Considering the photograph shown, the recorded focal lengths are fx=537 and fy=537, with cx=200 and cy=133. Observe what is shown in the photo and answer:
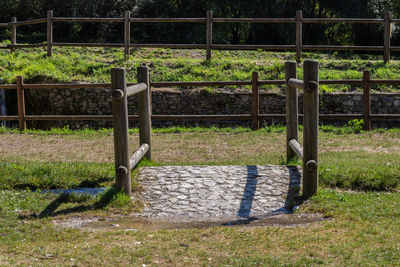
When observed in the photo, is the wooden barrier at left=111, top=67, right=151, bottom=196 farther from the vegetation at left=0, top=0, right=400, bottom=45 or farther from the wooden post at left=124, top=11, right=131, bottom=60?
Answer: the vegetation at left=0, top=0, right=400, bottom=45

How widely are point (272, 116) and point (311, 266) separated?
7.79 meters

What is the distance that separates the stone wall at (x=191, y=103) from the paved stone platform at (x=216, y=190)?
6.40 metres

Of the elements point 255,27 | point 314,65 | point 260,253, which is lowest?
point 260,253

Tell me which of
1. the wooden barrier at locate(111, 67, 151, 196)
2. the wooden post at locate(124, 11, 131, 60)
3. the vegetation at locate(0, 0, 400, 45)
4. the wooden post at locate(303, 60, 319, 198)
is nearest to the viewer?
the wooden barrier at locate(111, 67, 151, 196)

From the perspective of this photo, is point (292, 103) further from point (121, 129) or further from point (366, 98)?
point (366, 98)

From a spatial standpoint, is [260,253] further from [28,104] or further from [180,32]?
[180,32]

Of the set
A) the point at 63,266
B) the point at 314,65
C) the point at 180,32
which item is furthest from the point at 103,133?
the point at 180,32

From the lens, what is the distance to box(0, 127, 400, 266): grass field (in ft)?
13.3

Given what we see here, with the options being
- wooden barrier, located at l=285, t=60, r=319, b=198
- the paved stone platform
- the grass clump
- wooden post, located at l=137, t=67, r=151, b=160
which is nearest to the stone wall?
wooden post, located at l=137, t=67, r=151, b=160

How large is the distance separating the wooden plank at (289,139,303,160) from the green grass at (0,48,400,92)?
6654 mm

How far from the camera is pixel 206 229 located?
483 centimetres

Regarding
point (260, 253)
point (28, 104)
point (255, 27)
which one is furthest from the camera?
point (255, 27)

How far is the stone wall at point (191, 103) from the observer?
1308cm

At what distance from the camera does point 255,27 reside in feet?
74.4
